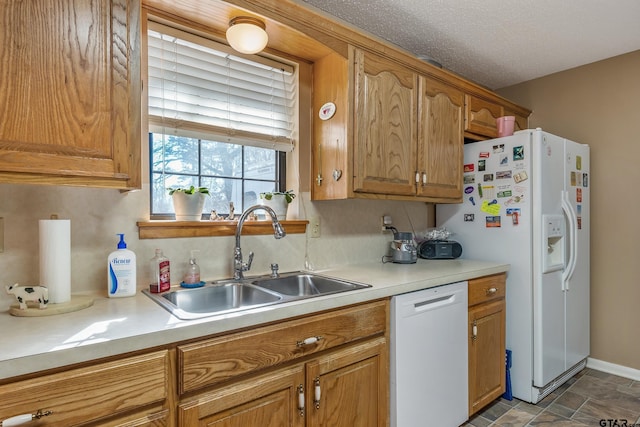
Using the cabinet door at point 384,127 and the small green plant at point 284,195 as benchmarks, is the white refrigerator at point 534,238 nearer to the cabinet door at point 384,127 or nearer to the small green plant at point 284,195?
the cabinet door at point 384,127

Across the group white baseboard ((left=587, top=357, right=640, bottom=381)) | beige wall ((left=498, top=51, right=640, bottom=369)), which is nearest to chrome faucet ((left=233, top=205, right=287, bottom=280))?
beige wall ((left=498, top=51, right=640, bottom=369))

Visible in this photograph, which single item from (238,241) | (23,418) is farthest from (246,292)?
(23,418)

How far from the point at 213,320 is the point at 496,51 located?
8.70 feet

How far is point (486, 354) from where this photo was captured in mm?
2104

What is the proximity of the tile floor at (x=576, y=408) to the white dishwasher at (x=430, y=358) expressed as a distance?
32 centimetres

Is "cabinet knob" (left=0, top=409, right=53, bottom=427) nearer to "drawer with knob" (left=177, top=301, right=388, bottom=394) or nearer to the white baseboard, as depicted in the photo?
"drawer with knob" (left=177, top=301, right=388, bottom=394)

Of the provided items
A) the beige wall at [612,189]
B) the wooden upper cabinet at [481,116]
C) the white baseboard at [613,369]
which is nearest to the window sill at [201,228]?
the wooden upper cabinet at [481,116]

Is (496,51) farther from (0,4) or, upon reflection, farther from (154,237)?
(0,4)

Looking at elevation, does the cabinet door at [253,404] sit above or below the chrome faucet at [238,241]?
below

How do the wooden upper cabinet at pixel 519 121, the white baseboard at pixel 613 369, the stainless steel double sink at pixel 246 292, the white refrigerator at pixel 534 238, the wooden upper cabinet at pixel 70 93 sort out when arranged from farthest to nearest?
the wooden upper cabinet at pixel 519 121 → the white baseboard at pixel 613 369 → the white refrigerator at pixel 534 238 → the stainless steel double sink at pixel 246 292 → the wooden upper cabinet at pixel 70 93

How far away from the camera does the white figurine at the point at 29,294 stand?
44.6 inches

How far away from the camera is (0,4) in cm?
100

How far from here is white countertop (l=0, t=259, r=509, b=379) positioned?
2.80 feet

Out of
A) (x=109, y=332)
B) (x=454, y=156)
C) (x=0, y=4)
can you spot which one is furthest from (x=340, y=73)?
(x=109, y=332)
